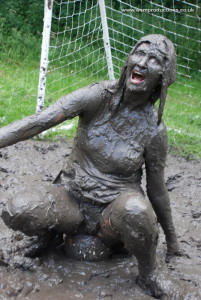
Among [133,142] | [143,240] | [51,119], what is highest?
[51,119]

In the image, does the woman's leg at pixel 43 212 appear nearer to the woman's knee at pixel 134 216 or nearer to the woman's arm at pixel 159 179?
the woman's knee at pixel 134 216

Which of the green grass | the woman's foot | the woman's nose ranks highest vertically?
the woman's nose

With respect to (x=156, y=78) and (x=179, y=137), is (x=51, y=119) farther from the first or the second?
(x=179, y=137)

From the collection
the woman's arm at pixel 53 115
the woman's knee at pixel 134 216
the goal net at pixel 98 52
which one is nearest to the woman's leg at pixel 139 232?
the woman's knee at pixel 134 216

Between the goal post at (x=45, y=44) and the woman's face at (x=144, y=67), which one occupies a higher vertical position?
the woman's face at (x=144, y=67)

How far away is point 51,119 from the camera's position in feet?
10.5

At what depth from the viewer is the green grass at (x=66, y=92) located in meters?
6.18

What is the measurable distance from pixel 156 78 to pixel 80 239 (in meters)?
1.15

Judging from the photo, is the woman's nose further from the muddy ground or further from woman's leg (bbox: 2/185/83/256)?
the muddy ground

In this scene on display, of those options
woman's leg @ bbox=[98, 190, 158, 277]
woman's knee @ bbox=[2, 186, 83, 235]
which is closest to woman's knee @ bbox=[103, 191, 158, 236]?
woman's leg @ bbox=[98, 190, 158, 277]

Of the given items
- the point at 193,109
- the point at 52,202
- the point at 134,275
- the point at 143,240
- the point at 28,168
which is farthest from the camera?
the point at 193,109

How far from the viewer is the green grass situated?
6.18m

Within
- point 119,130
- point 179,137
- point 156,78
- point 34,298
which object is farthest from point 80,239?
point 179,137

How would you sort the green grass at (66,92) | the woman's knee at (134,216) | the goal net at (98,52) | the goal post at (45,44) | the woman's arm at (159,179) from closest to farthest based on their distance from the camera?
the woman's knee at (134,216) < the woman's arm at (159,179) < the goal post at (45,44) < the green grass at (66,92) < the goal net at (98,52)
